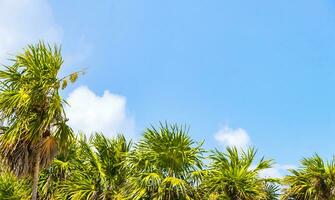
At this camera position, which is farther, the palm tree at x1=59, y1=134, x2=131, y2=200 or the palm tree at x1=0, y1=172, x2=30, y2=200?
the palm tree at x1=0, y1=172, x2=30, y2=200

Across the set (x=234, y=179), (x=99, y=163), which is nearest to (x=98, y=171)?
(x=99, y=163)

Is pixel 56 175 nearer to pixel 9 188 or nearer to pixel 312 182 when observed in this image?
pixel 9 188

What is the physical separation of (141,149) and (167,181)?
1.94m

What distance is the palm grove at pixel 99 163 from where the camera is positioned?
43.7ft

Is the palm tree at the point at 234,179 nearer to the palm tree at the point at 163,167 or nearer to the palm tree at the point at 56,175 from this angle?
the palm tree at the point at 163,167

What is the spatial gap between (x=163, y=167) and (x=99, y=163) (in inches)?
150

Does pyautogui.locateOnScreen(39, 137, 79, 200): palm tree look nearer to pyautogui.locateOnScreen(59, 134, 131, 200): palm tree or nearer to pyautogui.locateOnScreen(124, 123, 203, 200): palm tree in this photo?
pyautogui.locateOnScreen(59, 134, 131, 200): palm tree

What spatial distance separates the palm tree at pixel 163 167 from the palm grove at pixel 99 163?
0.04 metres

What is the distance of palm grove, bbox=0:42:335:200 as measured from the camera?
13312 mm

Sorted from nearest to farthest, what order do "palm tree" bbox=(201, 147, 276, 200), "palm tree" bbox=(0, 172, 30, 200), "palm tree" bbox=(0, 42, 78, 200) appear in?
"palm tree" bbox=(0, 42, 78, 200) → "palm tree" bbox=(201, 147, 276, 200) → "palm tree" bbox=(0, 172, 30, 200)

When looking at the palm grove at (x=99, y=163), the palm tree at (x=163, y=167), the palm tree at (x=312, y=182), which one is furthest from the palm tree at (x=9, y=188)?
the palm tree at (x=312, y=182)

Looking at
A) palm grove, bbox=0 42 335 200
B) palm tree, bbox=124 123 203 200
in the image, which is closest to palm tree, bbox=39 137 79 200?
palm grove, bbox=0 42 335 200

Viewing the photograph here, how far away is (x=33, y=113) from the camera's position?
1342 cm

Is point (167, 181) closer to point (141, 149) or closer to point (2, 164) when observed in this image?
point (141, 149)
